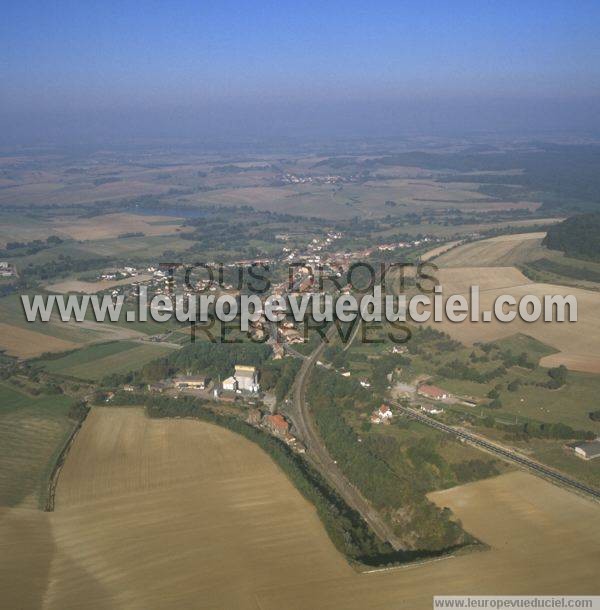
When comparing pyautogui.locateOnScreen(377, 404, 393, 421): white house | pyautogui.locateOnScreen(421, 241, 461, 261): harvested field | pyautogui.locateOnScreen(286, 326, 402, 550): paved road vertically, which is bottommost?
pyautogui.locateOnScreen(286, 326, 402, 550): paved road

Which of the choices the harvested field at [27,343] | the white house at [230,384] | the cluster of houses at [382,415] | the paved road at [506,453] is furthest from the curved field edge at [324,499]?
the harvested field at [27,343]

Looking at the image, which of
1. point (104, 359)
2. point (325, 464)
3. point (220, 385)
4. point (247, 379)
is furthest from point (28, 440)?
point (325, 464)

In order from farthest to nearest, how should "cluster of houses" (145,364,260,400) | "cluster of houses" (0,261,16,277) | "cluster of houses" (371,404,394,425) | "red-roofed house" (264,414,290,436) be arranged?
1. "cluster of houses" (0,261,16,277)
2. "cluster of houses" (145,364,260,400)
3. "cluster of houses" (371,404,394,425)
4. "red-roofed house" (264,414,290,436)

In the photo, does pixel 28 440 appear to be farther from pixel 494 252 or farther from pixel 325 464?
pixel 494 252

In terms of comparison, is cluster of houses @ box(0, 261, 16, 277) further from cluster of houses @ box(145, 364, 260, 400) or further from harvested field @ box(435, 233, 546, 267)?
harvested field @ box(435, 233, 546, 267)

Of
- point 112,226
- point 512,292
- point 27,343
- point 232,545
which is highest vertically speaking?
point 112,226

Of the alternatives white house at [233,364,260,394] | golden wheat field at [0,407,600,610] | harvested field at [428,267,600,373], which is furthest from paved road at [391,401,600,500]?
harvested field at [428,267,600,373]
